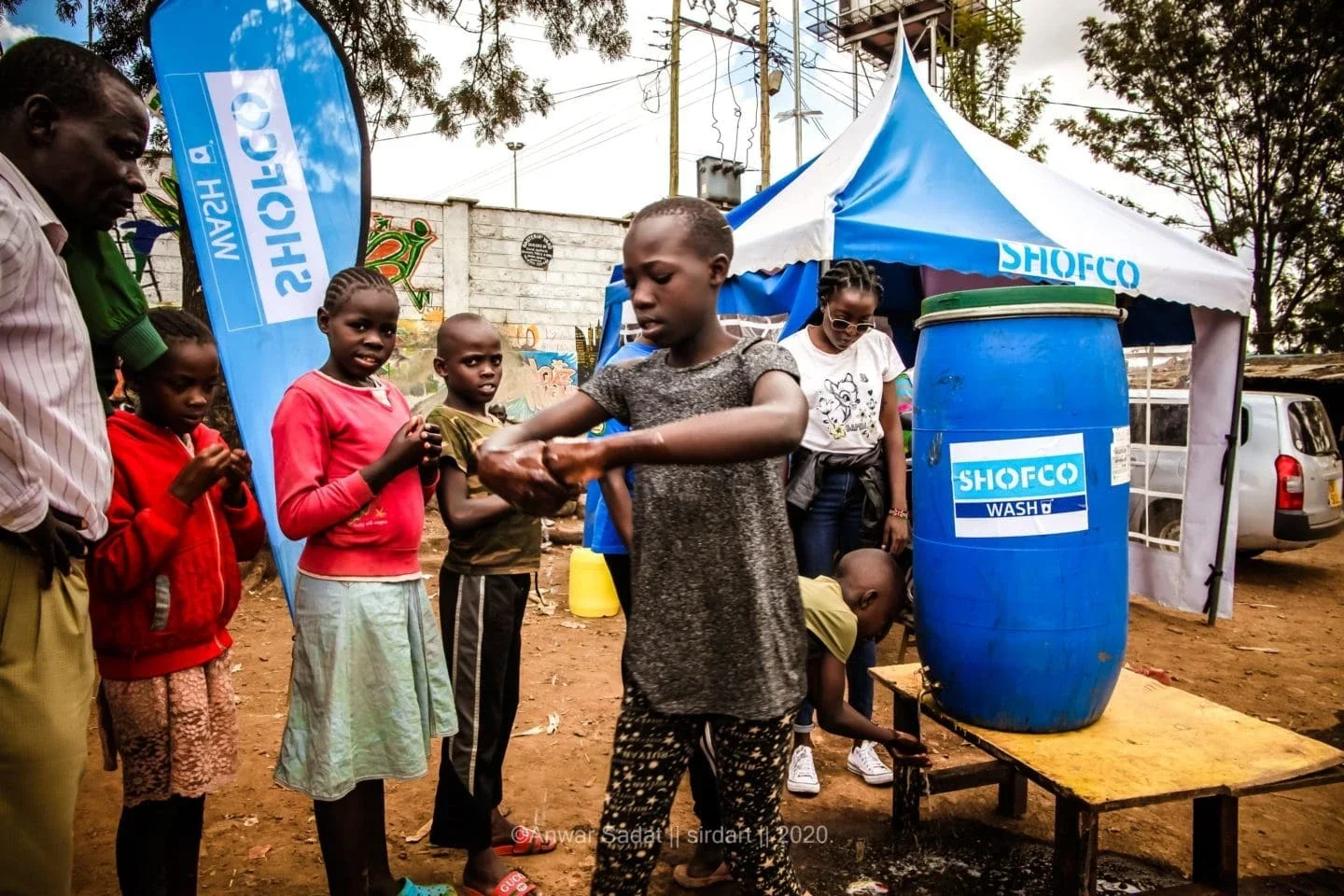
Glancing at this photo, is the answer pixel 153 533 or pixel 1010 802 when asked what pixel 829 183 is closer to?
pixel 1010 802

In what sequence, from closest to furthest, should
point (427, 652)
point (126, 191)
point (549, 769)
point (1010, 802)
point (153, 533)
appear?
point (126, 191)
point (153, 533)
point (427, 652)
point (1010, 802)
point (549, 769)

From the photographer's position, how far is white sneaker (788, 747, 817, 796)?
2912 millimetres

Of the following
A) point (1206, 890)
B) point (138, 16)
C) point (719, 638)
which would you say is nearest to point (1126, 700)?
point (1206, 890)

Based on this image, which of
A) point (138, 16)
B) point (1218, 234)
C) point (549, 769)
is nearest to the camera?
point (549, 769)

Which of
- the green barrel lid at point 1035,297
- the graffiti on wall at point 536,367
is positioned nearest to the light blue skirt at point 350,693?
the green barrel lid at point 1035,297

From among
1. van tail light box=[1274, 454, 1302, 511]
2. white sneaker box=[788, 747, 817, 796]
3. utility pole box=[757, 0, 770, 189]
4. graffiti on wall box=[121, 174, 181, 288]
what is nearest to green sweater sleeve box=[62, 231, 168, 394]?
white sneaker box=[788, 747, 817, 796]

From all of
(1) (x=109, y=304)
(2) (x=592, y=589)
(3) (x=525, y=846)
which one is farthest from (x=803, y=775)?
(2) (x=592, y=589)

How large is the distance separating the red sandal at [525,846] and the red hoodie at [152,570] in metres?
1.12

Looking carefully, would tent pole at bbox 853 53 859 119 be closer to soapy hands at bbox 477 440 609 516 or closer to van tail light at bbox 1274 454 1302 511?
van tail light at bbox 1274 454 1302 511

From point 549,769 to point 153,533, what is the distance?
1.95 metres

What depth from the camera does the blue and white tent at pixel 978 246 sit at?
12.5 feet

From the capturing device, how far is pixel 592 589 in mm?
5488

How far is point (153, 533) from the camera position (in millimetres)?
1667

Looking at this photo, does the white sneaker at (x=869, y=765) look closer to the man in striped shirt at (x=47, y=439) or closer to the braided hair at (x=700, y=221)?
the braided hair at (x=700, y=221)
